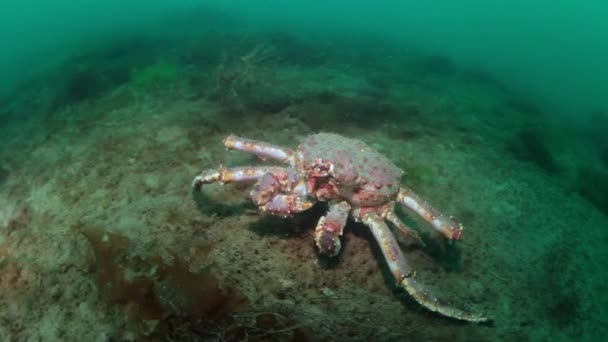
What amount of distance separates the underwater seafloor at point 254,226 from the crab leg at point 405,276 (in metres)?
0.15

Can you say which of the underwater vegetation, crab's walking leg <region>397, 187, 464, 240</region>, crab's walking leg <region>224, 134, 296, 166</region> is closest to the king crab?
crab's walking leg <region>397, 187, 464, 240</region>

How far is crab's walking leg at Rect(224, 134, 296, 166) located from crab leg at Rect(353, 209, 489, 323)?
1374 mm

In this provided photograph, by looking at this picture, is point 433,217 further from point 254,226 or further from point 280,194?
point 254,226

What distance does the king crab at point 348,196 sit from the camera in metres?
4.14

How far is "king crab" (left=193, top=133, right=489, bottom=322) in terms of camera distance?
414 centimetres

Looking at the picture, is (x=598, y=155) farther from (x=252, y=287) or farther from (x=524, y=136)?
(x=252, y=287)

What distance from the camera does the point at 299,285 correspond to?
4238 millimetres

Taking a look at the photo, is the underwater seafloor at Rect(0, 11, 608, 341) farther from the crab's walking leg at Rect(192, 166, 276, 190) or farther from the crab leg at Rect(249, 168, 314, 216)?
the crab leg at Rect(249, 168, 314, 216)

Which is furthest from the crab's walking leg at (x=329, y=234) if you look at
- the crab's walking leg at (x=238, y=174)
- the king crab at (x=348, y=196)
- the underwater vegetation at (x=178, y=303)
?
the crab's walking leg at (x=238, y=174)

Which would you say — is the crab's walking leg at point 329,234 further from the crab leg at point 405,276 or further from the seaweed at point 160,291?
the seaweed at point 160,291

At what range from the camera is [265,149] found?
5344 mm

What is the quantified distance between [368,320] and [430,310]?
754 mm

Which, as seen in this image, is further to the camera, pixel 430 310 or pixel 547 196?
pixel 547 196

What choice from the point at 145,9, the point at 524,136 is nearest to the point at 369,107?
the point at 524,136
